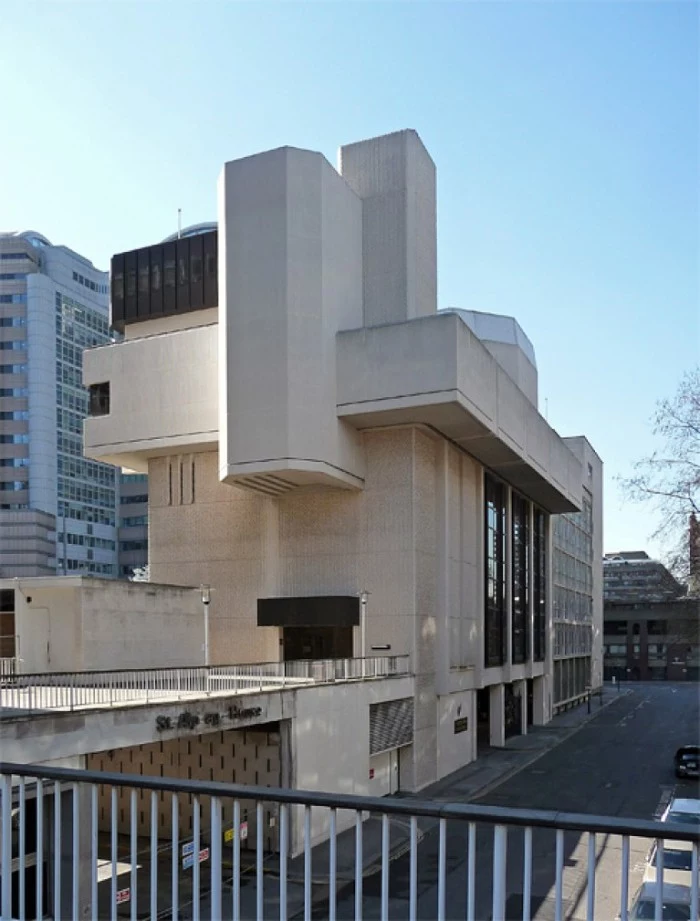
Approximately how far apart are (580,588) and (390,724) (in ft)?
132

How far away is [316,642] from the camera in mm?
31500

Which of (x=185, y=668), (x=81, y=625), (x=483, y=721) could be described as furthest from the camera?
(x=483, y=721)

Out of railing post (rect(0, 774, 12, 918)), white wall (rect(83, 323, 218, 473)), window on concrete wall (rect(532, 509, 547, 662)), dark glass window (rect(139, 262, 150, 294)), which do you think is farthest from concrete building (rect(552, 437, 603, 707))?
railing post (rect(0, 774, 12, 918))

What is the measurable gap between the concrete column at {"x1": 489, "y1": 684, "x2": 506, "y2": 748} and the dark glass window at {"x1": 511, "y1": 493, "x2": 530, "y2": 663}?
1.98m

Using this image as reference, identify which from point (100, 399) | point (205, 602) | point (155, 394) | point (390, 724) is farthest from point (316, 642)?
point (100, 399)

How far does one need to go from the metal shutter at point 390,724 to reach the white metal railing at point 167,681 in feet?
3.22

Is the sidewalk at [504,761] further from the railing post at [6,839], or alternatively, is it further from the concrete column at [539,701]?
the railing post at [6,839]

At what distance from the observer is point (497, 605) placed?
38.4 meters

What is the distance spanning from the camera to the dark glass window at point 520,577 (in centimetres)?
4178

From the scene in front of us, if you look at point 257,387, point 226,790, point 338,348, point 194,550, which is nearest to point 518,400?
point 338,348

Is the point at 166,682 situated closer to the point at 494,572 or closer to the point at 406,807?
the point at 406,807

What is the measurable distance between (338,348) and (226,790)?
83.1 feet

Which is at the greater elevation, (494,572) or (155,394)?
(155,394)

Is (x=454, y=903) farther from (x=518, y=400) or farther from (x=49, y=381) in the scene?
(x=49, y=381)
